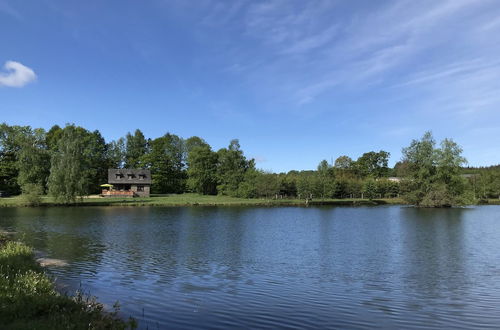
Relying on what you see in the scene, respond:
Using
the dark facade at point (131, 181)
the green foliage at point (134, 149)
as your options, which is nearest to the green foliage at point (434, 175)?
the dark facade at point (131, 181)

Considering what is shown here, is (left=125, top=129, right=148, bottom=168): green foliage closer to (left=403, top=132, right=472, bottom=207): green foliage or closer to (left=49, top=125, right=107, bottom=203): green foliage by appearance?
(left=49, top=125, right=107, bottom=203): green foliage

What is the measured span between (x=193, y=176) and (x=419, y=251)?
87.9m

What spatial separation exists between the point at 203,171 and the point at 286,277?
90.5m

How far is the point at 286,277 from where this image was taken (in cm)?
1820

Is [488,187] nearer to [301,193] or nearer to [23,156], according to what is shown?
[301,193]

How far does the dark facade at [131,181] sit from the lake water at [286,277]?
66.3m

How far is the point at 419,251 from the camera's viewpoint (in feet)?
84.2

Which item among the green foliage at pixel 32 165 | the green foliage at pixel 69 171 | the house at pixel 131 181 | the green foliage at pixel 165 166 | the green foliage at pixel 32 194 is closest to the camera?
the green foliage at pixel 69 171

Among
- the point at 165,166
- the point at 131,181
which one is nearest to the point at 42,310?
the point at 131,181

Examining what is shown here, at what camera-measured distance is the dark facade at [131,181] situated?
3898 inches

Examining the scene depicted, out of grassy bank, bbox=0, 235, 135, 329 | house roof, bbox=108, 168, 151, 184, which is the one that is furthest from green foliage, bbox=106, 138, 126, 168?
grassy bank, bbox=0, 235, 135, 329

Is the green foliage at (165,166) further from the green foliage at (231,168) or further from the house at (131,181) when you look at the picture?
the green foliage at (231,168)

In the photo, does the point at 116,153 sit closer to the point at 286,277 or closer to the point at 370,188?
the point at 370,188

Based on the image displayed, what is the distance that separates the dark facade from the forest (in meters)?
5.15
